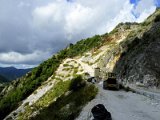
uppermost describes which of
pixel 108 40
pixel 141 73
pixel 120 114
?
pixel 108 40

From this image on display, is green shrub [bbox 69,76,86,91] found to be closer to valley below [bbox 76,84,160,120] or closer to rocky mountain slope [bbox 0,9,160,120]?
rocky mountain slope [bbox 0,9,160,120]

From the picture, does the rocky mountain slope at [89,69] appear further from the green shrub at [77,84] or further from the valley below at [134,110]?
the valley below at [134,110]

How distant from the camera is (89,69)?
12512 centimetres

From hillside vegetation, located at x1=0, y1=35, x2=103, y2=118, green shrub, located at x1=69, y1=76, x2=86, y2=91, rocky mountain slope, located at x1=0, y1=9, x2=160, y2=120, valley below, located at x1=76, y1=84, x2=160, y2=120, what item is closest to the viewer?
valley below, located at x1=76, y1=84, x2=160, y2=120

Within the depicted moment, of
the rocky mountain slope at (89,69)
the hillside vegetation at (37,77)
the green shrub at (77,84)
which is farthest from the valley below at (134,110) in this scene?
the hillside vegetation at (37,77)

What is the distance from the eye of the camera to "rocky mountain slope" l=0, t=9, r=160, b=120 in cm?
4112

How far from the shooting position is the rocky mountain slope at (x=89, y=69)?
41.1 m

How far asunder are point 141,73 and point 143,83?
132 inches

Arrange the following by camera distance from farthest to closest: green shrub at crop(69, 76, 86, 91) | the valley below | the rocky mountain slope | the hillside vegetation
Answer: the hillside vegetation
green shrub at crop(69, 76, 86, 91)
the rocky mountain slope
the valley below

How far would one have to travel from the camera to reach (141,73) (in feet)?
213

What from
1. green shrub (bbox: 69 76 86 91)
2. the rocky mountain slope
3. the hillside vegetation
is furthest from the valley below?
the hillside vegetation

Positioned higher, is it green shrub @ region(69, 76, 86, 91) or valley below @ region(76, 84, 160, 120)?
green shrub @ region(69, 76, 86, 91)

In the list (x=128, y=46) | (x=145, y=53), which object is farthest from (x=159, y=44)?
(x=128, y=46)

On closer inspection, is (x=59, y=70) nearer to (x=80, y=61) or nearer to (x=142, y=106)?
(x=80, y=61)
